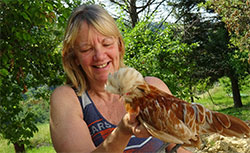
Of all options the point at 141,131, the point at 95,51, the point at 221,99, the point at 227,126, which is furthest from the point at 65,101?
the point at 221,99

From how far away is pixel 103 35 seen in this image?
3.84ft

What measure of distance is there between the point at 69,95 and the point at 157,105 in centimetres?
49

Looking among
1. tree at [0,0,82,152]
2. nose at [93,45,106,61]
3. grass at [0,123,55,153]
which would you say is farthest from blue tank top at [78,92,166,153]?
grass at [0,123,55,153]

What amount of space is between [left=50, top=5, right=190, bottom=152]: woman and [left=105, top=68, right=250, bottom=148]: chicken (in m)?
0.22

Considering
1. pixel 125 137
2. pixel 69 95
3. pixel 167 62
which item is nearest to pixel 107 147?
pixel 125 137

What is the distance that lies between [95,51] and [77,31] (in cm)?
13

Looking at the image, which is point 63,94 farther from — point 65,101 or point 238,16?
point 238,16

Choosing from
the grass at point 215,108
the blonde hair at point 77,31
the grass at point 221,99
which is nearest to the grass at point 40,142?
the grass at point 215,108

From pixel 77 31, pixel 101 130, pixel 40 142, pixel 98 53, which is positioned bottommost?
pixel 40 142

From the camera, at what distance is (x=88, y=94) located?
4.31 feet

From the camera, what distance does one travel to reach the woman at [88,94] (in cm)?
112

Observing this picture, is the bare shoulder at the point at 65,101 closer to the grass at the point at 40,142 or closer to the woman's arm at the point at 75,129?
the woman's arm at the point at 75,129

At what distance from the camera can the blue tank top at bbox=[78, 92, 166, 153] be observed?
1217 mm

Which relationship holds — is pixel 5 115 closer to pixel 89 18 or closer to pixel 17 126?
pixel 17 126
